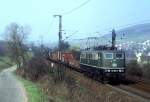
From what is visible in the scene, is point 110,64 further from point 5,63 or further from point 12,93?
point 5,63

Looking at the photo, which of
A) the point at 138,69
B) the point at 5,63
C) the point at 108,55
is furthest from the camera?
the point at 5,63

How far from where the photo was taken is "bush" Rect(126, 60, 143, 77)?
5183cm

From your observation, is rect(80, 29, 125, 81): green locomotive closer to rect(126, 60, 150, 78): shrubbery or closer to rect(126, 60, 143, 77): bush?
rect(126, 60, 150, 78): shrubbery

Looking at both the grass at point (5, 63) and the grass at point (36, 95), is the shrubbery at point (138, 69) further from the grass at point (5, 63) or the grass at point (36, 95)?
the grass at point (5, 63)

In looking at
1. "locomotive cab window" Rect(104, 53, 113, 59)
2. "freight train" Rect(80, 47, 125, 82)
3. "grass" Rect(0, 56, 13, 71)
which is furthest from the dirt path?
"grass" Rect(0, 56, 13, 71)

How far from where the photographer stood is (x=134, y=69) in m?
53.1

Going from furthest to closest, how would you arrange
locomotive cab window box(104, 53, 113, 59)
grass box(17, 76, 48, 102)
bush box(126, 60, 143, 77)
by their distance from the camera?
bush box(126, 60, 143, 77), locomotive cab window box(104, 53, 113, 59), grass box(17, 76, 48, 102)

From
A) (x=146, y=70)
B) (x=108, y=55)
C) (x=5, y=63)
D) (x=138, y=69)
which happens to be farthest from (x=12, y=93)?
(x=5, y=63)

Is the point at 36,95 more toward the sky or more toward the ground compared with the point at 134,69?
more toward the ground

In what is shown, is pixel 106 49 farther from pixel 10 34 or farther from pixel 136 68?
pixel 10 34

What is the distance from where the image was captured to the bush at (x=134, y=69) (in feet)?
170

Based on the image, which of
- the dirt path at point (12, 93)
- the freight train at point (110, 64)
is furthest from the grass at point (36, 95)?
the freight train at point (110, 64)

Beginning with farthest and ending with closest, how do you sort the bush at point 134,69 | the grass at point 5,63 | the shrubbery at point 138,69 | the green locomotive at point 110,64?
the grass at point 5,63 → the bush at point 134,69 → the shrubbery at point 138,69 → the green locomotive at point 110,64

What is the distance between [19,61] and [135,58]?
3059 inches
